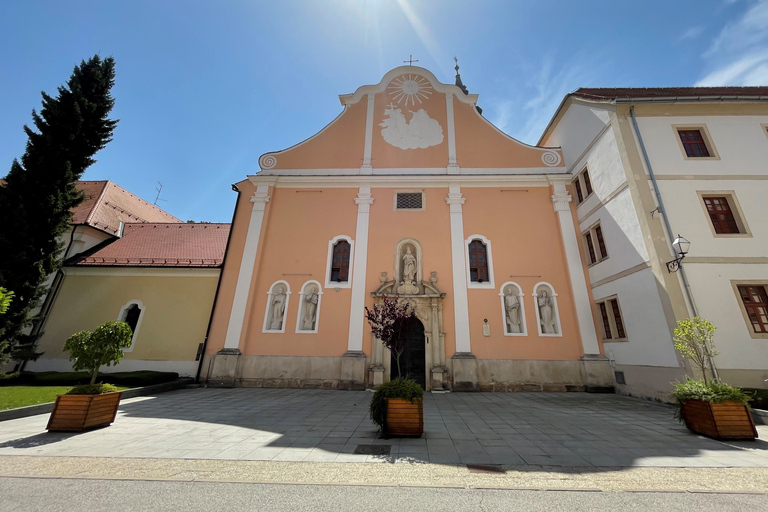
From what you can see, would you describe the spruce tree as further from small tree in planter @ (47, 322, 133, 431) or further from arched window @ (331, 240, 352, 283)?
arched window @ (331, 240, 352, 283)

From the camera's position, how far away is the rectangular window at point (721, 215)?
10078mm

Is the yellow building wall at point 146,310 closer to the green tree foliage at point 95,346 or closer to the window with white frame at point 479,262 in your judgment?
the green tree foliage at point 95,346

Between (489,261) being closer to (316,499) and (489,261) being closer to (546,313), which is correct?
(546,313)

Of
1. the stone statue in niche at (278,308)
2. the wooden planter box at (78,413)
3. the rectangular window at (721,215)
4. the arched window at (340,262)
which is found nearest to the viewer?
the wooden planter box at (78,413)

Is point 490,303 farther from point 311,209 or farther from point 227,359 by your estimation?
point 227,359

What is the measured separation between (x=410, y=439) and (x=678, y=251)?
973 centimetres

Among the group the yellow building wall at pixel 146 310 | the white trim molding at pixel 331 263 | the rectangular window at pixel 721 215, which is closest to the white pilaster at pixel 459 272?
the white trim molding at pixel 331 263

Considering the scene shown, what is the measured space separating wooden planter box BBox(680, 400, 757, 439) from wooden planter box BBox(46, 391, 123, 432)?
11889 millimetres

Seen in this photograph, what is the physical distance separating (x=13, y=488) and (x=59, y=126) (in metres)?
16.5

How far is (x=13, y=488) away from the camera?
347 centimetres

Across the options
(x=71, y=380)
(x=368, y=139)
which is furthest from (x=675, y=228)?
(x=71, y=380)

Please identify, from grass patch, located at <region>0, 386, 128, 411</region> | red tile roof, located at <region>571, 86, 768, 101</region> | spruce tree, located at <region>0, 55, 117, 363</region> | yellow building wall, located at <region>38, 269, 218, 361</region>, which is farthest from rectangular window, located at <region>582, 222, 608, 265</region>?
spruce tree, located at <region>0, 55, 117, 363</region>

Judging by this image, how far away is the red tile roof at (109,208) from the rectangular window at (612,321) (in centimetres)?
2462

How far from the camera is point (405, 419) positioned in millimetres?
5492
